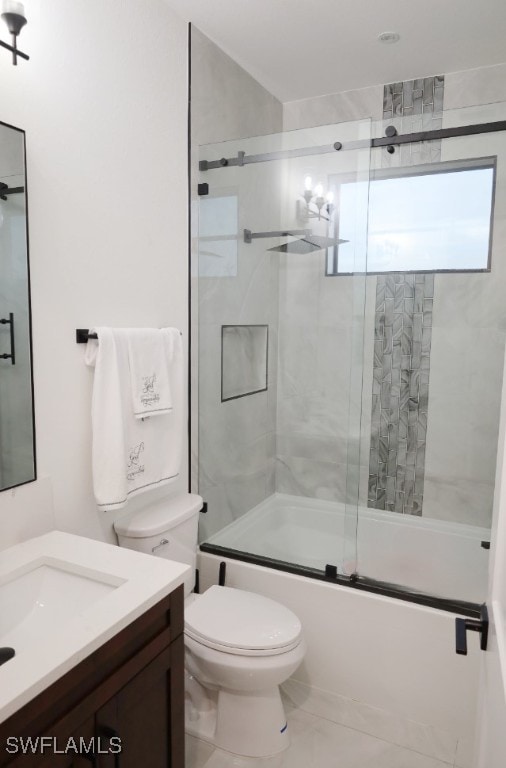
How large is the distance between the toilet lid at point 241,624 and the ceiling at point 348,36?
92.0 inches

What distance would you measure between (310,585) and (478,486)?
3.71 feet

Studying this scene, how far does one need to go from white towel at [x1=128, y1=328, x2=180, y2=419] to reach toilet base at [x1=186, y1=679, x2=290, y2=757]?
1.07 meters

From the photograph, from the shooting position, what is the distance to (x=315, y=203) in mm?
2533

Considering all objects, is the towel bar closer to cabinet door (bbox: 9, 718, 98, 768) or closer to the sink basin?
the sink basin

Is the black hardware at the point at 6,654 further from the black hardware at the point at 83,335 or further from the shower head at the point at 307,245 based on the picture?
the shower head at the point at 307,245

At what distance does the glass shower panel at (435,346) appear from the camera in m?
2.67

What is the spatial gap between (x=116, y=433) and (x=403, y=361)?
69.5 inches

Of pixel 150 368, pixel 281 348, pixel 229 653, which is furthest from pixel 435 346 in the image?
pixel 229 653

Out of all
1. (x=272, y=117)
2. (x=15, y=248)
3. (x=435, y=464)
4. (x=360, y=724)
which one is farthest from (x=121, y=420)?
(x=272, y=117)

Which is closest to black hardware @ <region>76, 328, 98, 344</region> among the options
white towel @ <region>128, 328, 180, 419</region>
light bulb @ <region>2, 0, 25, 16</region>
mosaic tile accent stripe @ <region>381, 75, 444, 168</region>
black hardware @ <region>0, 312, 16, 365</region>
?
white towel @ <region>128, 328, 180, 419</region>

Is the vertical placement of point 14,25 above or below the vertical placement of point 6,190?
above

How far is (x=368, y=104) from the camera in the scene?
296cm

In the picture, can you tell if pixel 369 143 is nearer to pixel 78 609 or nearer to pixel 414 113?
pixel 414 113

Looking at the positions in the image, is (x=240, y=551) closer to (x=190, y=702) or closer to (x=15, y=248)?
(x=190, y=702)
